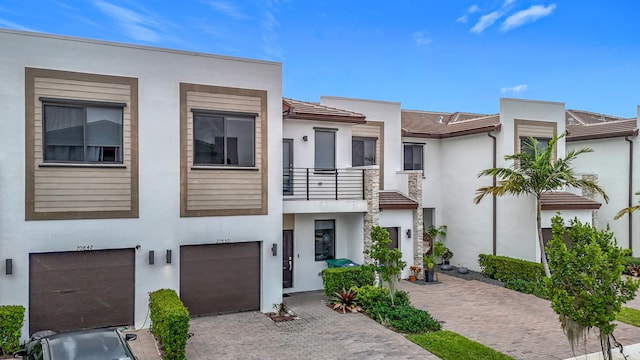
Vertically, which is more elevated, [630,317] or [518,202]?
[518,202]

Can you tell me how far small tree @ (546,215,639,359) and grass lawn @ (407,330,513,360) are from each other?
7.64ft

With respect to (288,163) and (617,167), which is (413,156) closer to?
(288,163)

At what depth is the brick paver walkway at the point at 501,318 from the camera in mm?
10914

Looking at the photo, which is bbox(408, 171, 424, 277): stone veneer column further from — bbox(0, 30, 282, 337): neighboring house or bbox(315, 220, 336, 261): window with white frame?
bbox(0, 30, 282, 337): neighboring house

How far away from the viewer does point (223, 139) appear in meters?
13.2

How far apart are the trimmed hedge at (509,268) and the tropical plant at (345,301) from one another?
7.61 meters

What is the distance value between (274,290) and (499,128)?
12146mm

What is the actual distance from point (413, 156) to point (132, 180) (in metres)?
13.9

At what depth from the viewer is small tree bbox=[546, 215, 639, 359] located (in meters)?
7.82

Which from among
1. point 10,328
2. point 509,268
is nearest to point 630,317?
point 509,268

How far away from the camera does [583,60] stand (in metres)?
22.4

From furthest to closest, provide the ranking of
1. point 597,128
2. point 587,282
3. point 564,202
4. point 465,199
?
1. point 597,128
2. point 465,199
3. point 564,202
4. point 587,282

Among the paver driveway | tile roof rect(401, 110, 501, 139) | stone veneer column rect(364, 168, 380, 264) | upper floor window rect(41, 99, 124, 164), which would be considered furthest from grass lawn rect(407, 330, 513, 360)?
tile roof rect(401, 110, 501, 139)

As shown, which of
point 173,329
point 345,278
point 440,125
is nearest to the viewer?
point 173,329
